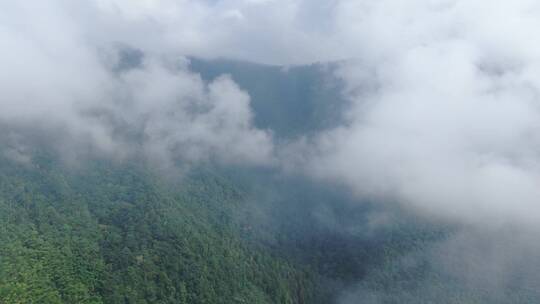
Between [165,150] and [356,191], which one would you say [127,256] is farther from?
[356,191]

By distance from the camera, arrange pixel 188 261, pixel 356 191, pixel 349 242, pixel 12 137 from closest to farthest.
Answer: pixel 188 261 < pixel 12 137 < pixel 349 242 < pixel 356 191

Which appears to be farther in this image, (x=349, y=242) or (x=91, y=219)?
(x=349, y=242)

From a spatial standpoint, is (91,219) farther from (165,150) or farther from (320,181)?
(320,181)

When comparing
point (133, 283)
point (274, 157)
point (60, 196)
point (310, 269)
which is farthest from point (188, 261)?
point (274, 157)

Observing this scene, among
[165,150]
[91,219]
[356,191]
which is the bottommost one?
[91,219]

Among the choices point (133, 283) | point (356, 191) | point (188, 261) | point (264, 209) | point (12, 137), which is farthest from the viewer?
point (356, 191)

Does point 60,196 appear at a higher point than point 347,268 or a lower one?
lower
